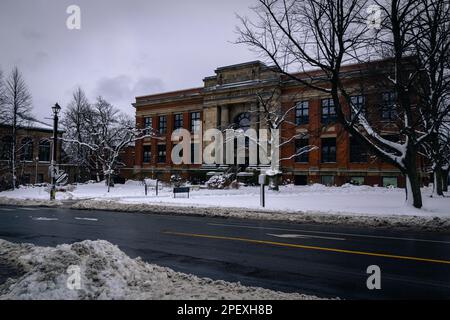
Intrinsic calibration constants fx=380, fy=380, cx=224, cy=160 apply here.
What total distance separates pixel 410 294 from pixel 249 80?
41735mm

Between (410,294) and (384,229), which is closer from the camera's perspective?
(410,294)

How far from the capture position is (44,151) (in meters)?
52.1

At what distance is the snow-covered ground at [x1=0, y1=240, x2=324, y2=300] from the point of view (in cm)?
486

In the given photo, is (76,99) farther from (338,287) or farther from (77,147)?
(338,287)

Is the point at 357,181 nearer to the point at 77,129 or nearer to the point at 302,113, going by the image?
the point at 302,113

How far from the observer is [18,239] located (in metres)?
10.9

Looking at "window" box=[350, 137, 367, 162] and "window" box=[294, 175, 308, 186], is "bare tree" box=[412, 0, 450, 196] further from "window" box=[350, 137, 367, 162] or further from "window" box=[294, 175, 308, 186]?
"window" box=[294, 175, 308, 186]

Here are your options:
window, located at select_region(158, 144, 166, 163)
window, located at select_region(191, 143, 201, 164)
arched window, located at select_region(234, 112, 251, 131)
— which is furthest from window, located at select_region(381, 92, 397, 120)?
window, located at select_region(158, 144, 166, 163)

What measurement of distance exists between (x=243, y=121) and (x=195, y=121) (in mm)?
7279

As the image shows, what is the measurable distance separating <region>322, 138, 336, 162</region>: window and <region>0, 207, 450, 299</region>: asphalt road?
28.4 m

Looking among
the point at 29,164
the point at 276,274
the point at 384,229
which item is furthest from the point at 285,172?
the point at 276,274

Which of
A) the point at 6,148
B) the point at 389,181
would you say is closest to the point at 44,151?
the point at 6,148

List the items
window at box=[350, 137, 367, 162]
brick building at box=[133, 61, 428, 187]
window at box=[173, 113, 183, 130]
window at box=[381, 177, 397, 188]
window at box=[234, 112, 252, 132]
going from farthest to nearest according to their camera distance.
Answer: window at box=[173, 113, 183, 130] → window at box=[234, 112, 252, 132] → window at box=[350, 137, 367, 162] → brick building at box=[133, 61, 428, 187] → window at box=[381, 177, 397, 188]

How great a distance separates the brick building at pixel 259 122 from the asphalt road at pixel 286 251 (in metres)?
23.5
